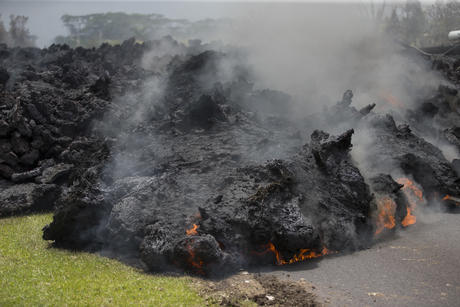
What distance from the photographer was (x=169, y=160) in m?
10.1

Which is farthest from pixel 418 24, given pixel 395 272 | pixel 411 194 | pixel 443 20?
pixel 395 272

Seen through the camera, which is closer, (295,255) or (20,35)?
(295,255)

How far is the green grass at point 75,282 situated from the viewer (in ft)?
19.7

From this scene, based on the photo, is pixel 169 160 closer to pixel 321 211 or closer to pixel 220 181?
pixel 220 181

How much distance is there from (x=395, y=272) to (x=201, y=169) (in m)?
5.00

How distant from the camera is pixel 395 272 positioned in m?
7.11

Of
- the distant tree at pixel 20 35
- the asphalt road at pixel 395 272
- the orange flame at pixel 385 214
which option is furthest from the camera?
the distant tree at pixel 20 35

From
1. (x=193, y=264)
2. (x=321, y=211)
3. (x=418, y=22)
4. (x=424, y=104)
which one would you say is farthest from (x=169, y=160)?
(x=418, y=22)

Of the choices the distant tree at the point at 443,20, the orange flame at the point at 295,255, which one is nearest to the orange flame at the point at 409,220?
the orange flame at the point at 295,255

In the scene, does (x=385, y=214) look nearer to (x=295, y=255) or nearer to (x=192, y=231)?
(x=295, y=255)

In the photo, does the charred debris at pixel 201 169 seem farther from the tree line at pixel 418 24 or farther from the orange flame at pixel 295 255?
the tree line at pixel 418 24

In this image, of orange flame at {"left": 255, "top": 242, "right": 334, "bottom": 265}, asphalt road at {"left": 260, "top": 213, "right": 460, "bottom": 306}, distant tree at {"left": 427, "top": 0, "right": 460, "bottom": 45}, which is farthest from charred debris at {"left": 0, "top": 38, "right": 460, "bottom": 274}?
distant tree at {"left": 427, "top": 0, "right": 460, "bottom": 45}

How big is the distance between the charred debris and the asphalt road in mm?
495

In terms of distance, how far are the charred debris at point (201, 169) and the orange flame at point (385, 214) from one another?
0.10ft
